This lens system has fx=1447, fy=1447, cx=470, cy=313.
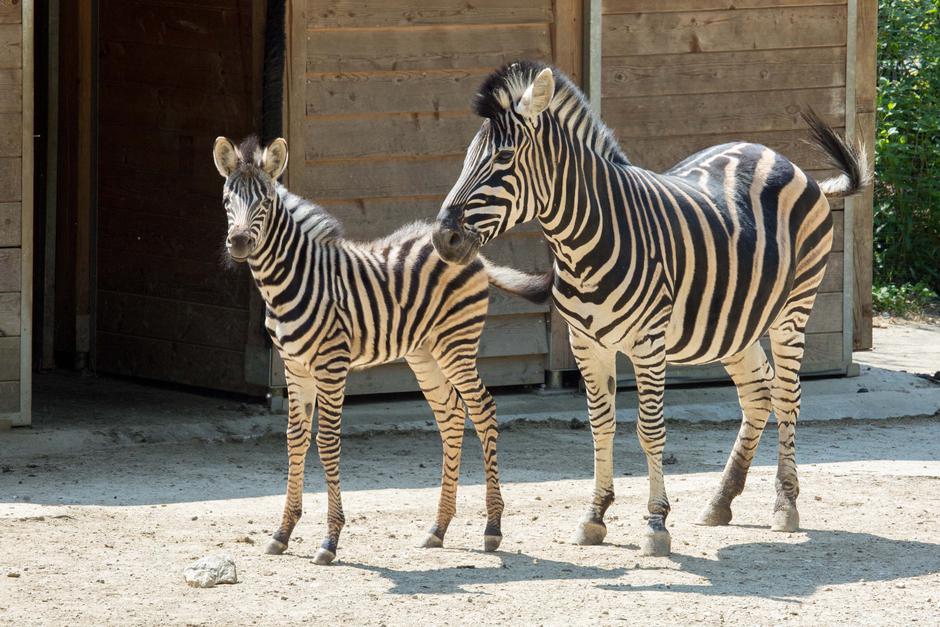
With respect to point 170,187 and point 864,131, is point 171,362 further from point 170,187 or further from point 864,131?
point 864,131

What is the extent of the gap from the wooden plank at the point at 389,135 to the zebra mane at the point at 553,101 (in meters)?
2.75

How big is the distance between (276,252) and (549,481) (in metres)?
2.37

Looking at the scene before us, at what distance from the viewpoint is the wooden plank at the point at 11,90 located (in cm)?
812

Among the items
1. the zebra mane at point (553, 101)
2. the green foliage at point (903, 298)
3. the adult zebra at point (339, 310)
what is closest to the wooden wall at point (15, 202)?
the adult zebra at point (339, 310)

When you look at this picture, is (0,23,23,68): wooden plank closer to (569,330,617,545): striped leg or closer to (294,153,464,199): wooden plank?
(294,153,464,199): wooden plank

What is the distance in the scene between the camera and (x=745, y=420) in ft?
23.6

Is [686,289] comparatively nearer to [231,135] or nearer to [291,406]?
[291,406]

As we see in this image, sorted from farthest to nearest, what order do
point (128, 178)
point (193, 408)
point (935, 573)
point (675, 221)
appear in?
point (128, 178) → point (193, 408) → point (675, 221) → point (935, 573)

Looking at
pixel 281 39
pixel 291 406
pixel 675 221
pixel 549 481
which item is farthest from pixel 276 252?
pixel 281 39

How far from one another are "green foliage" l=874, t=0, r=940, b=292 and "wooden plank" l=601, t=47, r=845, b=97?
4206 mm

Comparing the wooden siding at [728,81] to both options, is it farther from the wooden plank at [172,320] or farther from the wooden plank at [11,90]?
the wooden plank at [11,90]

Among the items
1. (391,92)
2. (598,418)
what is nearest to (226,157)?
(598,418)

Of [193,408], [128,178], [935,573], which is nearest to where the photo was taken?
[935,573]

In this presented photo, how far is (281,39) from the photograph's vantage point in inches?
343
